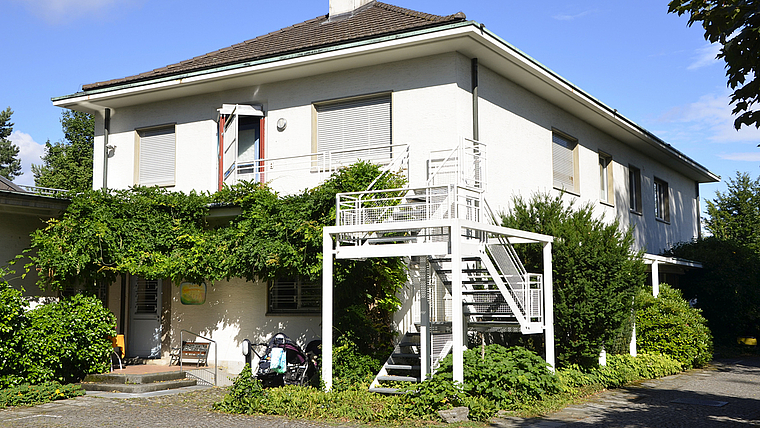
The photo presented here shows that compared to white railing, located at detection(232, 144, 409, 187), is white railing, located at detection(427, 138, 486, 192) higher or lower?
lower

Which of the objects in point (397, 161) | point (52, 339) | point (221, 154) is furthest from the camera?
point (221, 154)

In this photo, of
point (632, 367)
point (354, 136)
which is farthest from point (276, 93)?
point (632, 367)

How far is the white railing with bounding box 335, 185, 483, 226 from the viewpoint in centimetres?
1102

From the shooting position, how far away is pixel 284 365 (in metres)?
11.9

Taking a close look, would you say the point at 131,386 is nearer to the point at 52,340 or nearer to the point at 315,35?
the point at 52,340

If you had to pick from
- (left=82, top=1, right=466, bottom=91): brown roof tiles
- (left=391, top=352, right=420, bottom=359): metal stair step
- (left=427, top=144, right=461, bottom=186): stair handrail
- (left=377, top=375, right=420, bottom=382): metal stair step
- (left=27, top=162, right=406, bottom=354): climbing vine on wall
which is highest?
(left=82, top=1, right=466, bottom=91): brown roof tiles

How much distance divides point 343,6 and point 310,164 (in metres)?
4.85

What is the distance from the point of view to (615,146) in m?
20.0

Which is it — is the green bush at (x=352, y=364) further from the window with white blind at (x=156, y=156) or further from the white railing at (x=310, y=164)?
the window with white blind at (x=156, y=156)

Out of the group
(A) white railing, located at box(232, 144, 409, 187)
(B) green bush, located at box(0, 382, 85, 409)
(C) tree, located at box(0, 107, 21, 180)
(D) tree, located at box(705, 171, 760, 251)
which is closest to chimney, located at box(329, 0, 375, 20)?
(A) white railing, located at box(232, 144, 409, 187)

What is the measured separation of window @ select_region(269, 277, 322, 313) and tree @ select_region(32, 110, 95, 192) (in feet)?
91.0

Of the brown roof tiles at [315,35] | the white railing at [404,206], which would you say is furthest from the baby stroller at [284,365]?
the brown roof tiles at [315,35]

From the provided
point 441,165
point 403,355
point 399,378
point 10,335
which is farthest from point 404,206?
point 10,335

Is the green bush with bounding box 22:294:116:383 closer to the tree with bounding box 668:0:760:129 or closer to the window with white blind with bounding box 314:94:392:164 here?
the window with white blind with bounding box 314:94:392:164
